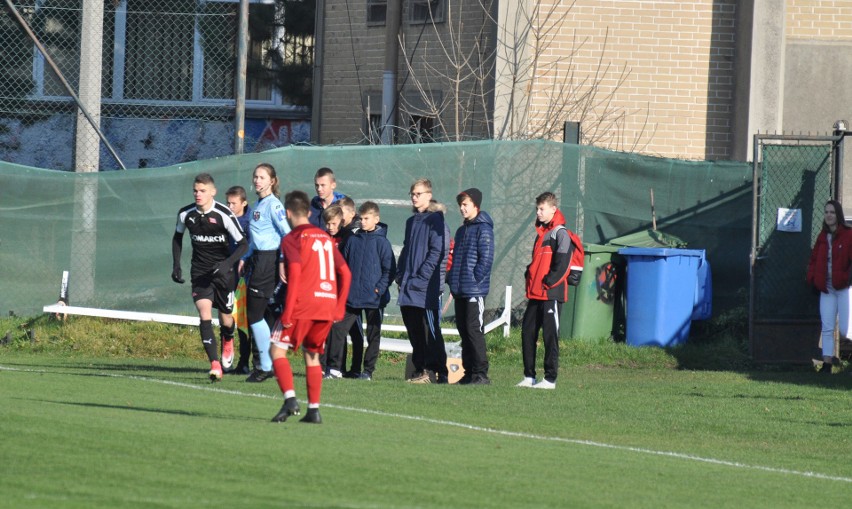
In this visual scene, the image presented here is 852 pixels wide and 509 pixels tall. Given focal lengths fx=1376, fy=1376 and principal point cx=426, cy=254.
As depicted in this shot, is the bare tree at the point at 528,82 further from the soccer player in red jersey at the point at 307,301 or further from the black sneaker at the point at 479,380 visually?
the soccer player in red jersey at the point at 307,301

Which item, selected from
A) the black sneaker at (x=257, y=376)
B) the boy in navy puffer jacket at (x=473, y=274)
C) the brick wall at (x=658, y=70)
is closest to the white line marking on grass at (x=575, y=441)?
the black sneaker at (x=257, y=376)

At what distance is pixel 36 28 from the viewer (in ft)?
82.5

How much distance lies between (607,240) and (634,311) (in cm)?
134

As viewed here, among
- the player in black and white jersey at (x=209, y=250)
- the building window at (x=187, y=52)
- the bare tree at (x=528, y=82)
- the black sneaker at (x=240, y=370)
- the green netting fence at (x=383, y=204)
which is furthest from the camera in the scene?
the building window at (x=187, y=52)

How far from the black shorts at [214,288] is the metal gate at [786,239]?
696 cm

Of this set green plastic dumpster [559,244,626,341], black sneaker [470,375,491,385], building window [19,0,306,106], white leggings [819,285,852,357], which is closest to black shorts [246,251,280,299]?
black sneaker [470,375,491,385]

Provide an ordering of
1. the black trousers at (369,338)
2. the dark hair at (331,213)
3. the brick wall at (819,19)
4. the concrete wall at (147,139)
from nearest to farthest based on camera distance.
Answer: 1. the dark hair at (331,213)
2. the black trousers at (369,338)
3. the brick wall at (819,19)
4. the concrete wall at (147,139)

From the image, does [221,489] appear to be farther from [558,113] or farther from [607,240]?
[558,113]

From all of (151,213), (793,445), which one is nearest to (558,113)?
(151,213)

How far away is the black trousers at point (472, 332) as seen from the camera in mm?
13227

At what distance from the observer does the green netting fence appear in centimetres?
1627

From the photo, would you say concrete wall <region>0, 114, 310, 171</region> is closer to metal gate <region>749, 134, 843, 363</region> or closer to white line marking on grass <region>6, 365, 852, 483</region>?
metal gate <region>749, 134, 843, 363</region>

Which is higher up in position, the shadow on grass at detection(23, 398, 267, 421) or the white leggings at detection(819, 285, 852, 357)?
the white leggings at detection(819, 285, 852, 357)

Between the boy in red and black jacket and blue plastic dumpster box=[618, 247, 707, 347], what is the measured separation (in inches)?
142
